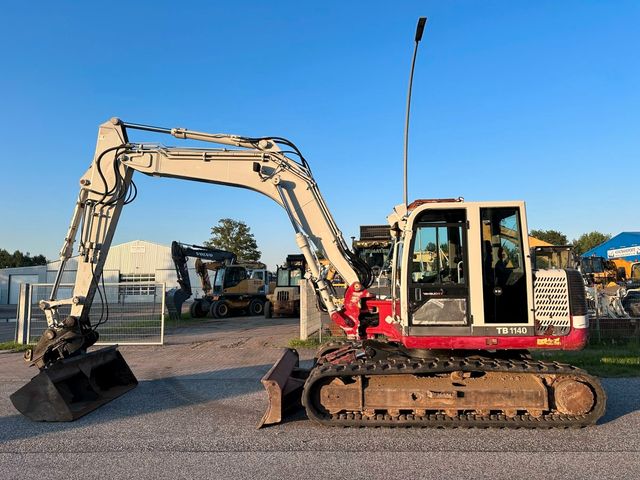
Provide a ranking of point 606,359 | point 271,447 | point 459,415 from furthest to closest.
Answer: point 606,359, point 459,415, point 271,447

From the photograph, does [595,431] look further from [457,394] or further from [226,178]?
[226,178]

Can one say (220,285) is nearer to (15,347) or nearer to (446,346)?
(15,347)

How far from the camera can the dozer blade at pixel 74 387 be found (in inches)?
265

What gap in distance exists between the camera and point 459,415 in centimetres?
625

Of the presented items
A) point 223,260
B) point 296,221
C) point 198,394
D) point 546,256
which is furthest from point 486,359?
point 223,260

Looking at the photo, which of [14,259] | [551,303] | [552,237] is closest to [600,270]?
[551,303]

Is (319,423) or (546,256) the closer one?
(319,423)

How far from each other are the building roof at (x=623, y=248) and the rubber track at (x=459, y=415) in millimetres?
27717

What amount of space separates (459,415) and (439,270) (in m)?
1.83

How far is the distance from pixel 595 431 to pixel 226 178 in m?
6.27

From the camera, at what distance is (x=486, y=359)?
6.52m

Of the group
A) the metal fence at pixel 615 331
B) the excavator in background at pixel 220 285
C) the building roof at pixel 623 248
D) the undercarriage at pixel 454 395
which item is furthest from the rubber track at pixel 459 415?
the building roof at pixel 623 248

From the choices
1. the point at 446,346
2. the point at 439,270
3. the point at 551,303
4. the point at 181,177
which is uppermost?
the point at 181,177

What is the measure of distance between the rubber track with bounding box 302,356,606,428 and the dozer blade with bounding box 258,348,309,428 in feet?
1.27
